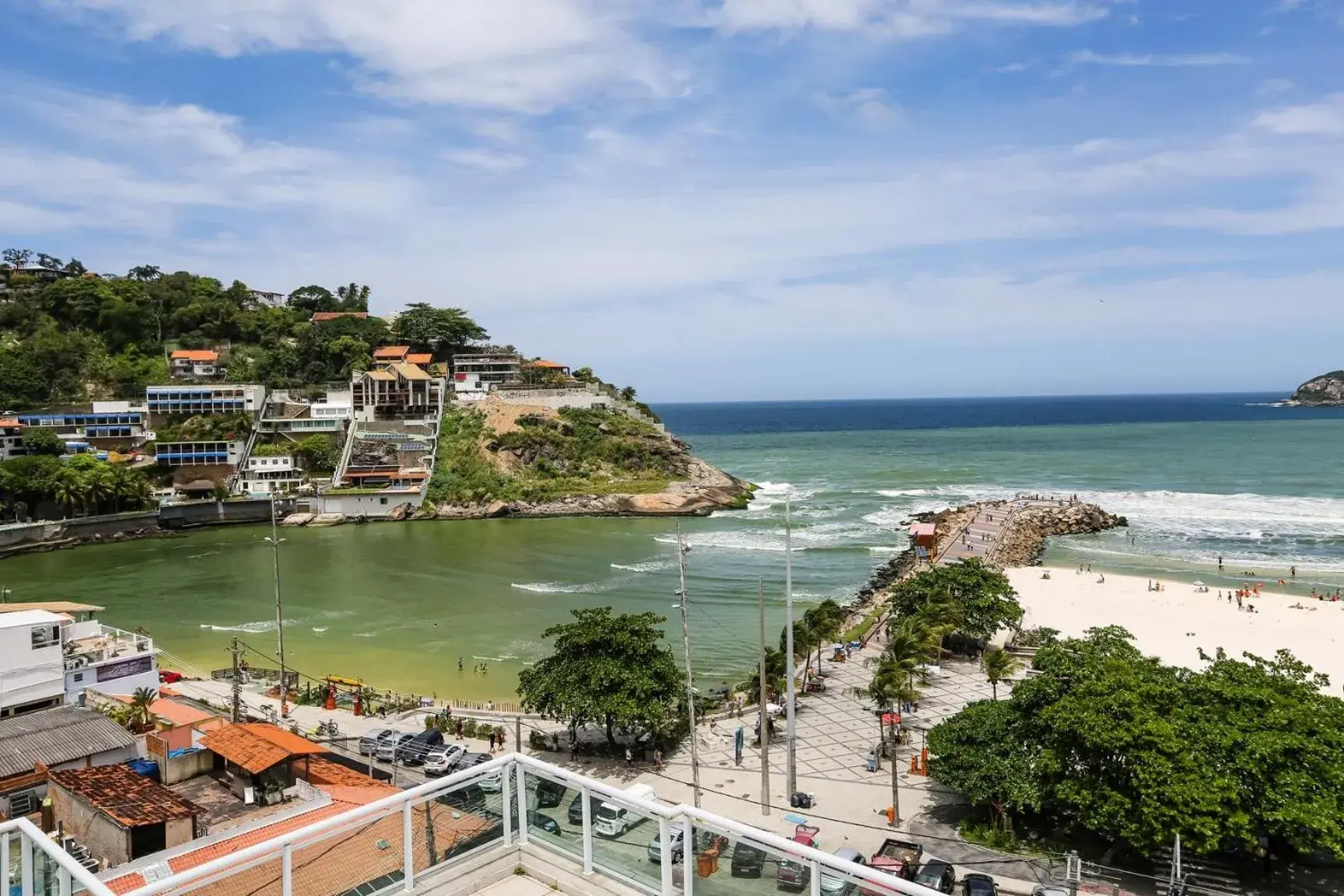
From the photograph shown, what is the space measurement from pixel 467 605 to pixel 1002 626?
2310cm

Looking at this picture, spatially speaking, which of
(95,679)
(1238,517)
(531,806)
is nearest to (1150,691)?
(531,806)

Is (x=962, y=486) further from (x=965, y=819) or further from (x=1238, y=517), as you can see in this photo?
(x=965, y=819)

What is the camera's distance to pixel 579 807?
5.52 meters

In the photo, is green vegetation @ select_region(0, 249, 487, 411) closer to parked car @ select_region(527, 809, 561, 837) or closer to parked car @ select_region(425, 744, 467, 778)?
parked car @ select_region(425, 744, 467, 778)

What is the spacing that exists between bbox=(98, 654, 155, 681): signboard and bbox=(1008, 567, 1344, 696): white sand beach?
3031 cm

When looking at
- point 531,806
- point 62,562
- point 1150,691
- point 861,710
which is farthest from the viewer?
point 62,562

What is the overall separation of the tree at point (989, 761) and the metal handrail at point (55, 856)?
49.8ft

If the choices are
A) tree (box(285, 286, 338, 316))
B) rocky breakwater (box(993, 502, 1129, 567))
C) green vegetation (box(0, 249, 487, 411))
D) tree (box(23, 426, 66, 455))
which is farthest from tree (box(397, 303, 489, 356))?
rocky breakwater (box(993, 502, 1129, 567))

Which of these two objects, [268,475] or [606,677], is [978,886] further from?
[268,475]

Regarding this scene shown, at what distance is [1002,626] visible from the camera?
3100cm

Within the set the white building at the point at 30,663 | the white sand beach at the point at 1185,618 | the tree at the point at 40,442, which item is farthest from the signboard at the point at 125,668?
the tree at the point at 40,442

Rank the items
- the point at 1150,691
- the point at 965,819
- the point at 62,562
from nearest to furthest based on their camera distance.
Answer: the point at 1150,691
the point at 965,819
the point at 62,562

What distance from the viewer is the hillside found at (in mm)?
68000

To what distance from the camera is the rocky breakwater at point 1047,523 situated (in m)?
52.7
